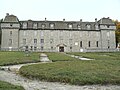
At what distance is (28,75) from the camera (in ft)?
38.7

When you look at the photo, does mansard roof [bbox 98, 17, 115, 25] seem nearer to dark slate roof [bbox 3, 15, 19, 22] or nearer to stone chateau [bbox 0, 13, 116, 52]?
stone chateau [bbox 0, 13, 116, 52]

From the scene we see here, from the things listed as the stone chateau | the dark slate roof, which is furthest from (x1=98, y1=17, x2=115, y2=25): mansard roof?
the dark slate roof

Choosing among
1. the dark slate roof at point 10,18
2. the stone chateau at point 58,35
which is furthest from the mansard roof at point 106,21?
the dark slate roof at point 10,18

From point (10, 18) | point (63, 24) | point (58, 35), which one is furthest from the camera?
point (63, 24)

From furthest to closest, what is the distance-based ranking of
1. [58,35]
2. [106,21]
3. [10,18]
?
1. [106,21]
2. [58,35]
3. [10,18]

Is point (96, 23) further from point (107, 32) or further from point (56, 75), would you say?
point (56, 75)

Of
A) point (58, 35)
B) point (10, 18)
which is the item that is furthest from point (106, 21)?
point (10, 18)

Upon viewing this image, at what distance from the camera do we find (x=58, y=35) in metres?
60.4

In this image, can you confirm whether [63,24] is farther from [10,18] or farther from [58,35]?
[10,18]

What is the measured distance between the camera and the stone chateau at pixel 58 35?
5878 cm

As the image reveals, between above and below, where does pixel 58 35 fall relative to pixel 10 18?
below

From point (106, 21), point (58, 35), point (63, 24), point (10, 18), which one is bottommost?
point (58, 35)

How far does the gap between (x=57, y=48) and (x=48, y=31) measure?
559 cm

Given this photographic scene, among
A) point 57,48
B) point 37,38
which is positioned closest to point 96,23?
point 57,48
